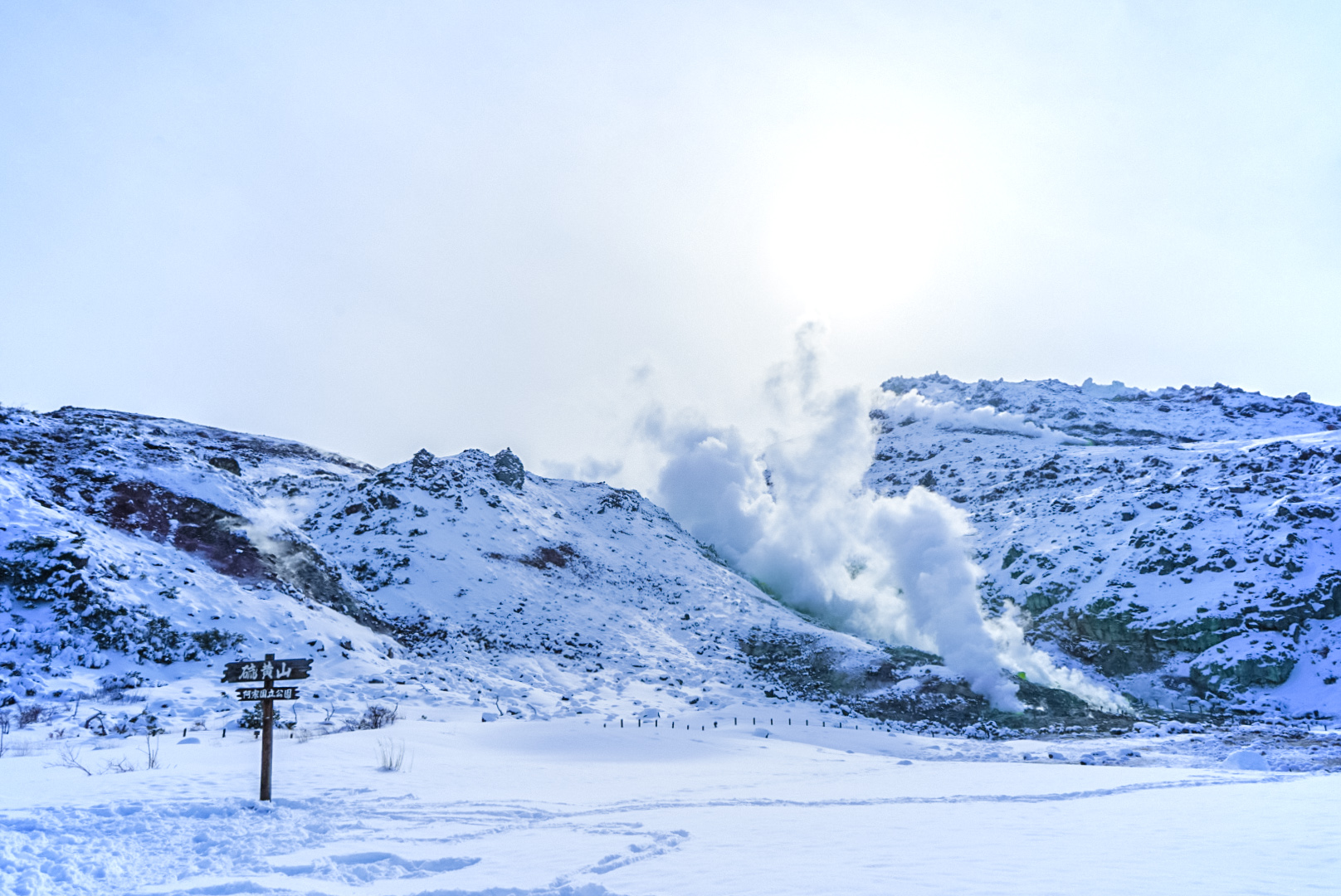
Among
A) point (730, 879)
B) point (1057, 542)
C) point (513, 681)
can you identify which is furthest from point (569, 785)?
point (1057, 542)

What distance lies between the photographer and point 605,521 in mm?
71062

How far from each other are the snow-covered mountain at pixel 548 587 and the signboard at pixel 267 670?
9.59 m

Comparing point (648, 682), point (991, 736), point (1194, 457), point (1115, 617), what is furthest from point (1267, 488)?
point (648, 682)

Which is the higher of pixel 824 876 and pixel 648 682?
pixel 824 876

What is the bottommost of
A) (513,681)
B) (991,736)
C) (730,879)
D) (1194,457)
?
(991,736)

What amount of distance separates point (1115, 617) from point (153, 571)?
6122 cm

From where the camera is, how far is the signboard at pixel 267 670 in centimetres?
1316

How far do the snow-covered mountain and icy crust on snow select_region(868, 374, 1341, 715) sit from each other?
0.63 feet

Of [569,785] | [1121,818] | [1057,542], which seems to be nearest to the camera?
[1121,818]

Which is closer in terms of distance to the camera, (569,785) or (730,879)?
(730,879)

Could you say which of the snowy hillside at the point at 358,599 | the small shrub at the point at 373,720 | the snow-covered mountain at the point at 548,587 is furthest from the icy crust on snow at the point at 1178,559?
the small shrub at the point at 373,720

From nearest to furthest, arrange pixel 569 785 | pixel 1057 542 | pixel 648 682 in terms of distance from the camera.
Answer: pixel 569 785 < pixel 648 682 < pixel 1057 542

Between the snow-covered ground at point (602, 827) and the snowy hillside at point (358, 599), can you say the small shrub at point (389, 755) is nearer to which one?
the snow-covered ground at point (602, 827)

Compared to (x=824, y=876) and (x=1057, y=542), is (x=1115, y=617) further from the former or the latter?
(x=824, y=876)
